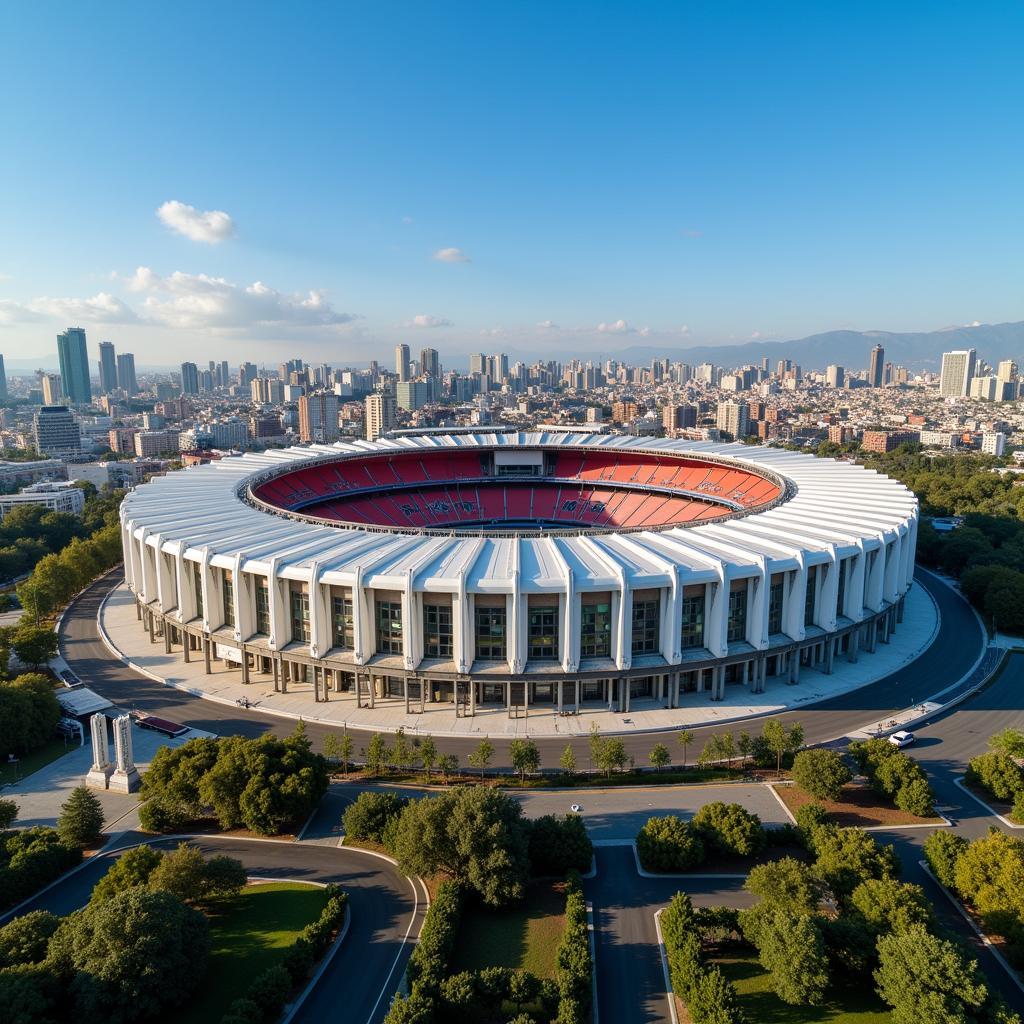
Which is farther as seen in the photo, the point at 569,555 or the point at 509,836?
the point at 569,555

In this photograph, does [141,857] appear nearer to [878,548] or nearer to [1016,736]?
[1016,736]

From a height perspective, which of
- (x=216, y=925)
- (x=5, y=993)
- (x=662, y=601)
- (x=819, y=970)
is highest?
(x=662, y=601)

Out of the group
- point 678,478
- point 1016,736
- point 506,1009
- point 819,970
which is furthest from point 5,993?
point 678,478

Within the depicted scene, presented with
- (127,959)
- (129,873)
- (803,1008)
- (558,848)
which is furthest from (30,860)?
(803,1008)

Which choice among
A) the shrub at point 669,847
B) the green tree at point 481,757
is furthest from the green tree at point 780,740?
the green tree at point 481,757

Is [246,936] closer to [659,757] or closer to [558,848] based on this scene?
[558,848]
